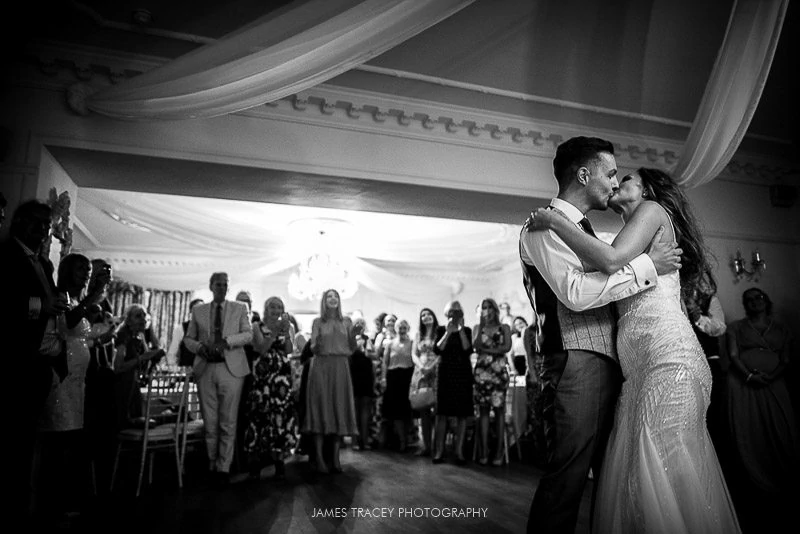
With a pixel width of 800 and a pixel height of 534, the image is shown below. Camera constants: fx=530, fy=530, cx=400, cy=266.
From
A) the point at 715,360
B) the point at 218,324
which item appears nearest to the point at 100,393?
the point at 218,324

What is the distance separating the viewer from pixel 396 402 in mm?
5699

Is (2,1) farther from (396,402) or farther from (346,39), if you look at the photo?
(396,402)

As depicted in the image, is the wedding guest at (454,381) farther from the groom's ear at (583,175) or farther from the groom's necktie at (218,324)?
the groom's ear at (583,175)

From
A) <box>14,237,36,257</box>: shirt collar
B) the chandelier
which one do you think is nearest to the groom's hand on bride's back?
<box>14,237,36,257</box>: shirt collar

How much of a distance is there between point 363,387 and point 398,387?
38cm

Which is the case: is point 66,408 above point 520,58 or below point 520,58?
below

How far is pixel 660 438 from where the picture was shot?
4.91 feet

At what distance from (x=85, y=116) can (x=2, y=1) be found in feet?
2.37

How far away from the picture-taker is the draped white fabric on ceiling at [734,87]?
92.1 inches

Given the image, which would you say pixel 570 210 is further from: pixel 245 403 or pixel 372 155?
pixel 245 403

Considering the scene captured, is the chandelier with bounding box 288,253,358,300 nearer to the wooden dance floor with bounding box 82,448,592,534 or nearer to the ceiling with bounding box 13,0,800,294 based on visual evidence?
the ceiling with bounding box 13,0,800,294

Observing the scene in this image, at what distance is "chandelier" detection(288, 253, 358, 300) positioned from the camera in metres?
8.30

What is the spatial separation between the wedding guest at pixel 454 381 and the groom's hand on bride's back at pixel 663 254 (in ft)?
10.9

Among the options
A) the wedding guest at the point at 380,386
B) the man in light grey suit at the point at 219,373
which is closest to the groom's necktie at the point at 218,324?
the man in light grey suit at the point at 219,373
